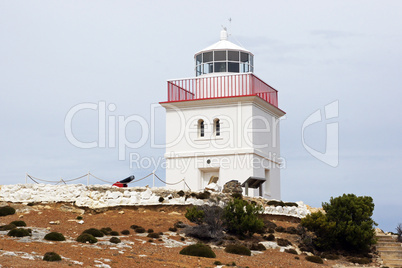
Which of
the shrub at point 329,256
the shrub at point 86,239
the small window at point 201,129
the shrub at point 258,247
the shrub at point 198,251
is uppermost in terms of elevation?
the small window at point 201,129

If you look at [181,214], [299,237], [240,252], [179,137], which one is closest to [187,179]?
[179,137]

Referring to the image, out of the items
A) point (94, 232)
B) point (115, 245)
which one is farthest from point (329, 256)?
point (94, 232)

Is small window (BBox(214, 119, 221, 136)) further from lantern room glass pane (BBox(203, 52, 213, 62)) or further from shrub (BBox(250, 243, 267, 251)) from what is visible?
shrub (BBox(250, 243, 267, 251))

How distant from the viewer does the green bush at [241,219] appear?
30.6 meters

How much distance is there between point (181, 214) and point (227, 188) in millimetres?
3268

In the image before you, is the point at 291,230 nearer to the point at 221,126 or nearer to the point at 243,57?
the point at 221,126

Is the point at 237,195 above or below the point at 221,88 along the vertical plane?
below

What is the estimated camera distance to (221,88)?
37.9m

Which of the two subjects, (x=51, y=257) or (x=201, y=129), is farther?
(x=201, y=129)

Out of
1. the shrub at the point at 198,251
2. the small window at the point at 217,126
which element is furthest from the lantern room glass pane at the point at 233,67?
the shrub at the point at 198,251

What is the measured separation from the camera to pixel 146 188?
110ft

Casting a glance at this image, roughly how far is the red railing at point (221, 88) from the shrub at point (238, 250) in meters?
11.2

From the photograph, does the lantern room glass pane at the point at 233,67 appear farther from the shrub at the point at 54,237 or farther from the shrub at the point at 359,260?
the shrub at the point at 54,237

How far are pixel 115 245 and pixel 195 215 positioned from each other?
532 centimetres
